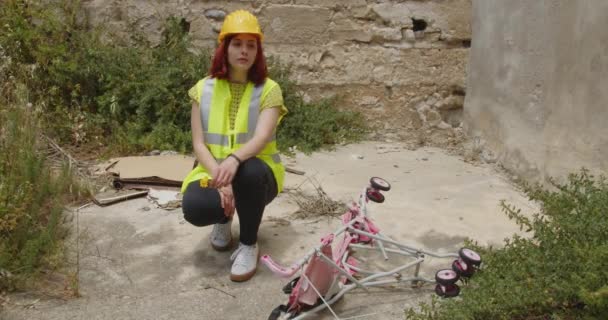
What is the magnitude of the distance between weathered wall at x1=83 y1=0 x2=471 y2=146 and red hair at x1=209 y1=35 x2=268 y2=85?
8.14ft

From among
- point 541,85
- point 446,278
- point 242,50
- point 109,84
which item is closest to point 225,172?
point 242,50

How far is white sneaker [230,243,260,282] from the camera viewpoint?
266 centimetres

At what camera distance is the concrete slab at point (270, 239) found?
2.45 metres

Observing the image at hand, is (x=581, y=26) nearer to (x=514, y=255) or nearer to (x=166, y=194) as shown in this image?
(x=514, y=255)

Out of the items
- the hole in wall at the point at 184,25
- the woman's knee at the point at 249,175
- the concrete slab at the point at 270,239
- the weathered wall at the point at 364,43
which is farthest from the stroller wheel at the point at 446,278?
the hole in wall at the point at 184,25

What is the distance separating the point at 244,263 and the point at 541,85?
2347 millimetres

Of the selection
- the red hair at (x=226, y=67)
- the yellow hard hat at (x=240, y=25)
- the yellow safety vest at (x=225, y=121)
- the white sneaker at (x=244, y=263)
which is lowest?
the white sneaker at (x=244, y=263)

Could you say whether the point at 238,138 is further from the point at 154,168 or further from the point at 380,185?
the point at 154,168

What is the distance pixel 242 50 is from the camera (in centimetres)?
263

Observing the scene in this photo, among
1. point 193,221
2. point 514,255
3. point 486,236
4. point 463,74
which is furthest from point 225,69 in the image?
point 463,74

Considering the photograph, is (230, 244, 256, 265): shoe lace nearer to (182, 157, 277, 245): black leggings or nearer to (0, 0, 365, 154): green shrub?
(182, 157, 277, 245): black leggings

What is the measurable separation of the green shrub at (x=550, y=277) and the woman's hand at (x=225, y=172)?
0.94 meters

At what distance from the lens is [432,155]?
191 inches

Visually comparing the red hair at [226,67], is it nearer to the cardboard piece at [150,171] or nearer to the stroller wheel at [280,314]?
the stroller wheel at [280,314]
